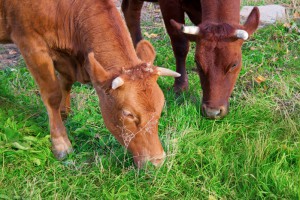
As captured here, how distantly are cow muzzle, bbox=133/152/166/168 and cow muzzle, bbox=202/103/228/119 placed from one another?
1104 millimetres

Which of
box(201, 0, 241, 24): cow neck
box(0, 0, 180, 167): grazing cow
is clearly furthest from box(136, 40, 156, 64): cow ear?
box(201, 0, 241, 24): cow neck

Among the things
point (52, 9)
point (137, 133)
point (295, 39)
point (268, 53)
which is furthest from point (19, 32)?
point (295, 39)

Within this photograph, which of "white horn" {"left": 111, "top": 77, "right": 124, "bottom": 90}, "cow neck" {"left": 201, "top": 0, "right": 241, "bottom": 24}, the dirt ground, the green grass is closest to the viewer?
"white horn" {"left": 111, "top": 77, "right": 124, "bottom": 90}

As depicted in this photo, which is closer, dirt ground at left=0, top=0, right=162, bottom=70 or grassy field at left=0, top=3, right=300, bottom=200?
grassy field at left=0, top=3, right=300, bottom=200

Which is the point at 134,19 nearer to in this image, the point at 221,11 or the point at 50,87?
the point at 221,11

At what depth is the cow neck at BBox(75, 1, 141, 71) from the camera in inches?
154

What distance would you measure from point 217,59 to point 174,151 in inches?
47.7

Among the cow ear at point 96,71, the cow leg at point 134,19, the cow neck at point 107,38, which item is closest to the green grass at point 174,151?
the cow ear at point 96,71

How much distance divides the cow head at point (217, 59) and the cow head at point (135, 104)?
102 centimetres

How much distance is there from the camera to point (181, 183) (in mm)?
4004

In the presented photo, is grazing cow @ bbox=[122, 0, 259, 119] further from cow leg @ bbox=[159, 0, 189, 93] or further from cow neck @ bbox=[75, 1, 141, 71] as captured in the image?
cow neck @ bbox=[75, 1, 141, 71]

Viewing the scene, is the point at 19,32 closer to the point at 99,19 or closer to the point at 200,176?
the point at 99,19

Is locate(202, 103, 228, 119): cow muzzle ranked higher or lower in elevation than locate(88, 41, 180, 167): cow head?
lower

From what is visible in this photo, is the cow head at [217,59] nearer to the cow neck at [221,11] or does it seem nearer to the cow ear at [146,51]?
the cow neck at [221,11]
